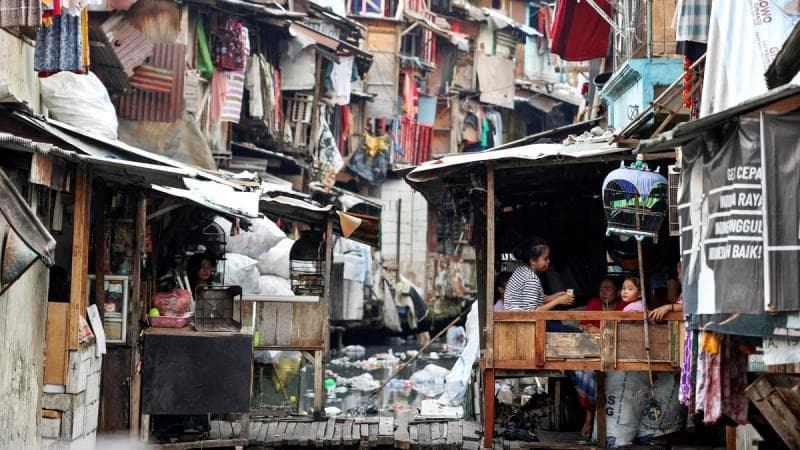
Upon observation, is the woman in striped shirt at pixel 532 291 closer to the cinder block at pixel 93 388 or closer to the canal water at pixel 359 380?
the canal water at pixel 359 380

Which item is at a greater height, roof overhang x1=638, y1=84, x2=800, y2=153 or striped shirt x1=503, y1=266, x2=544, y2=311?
roof overhang x1=638, y1=84, x2=800, y2=153

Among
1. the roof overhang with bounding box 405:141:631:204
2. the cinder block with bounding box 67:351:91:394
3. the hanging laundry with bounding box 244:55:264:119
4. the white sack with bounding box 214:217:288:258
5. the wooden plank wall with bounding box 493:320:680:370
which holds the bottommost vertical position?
the cinder block with bounding box 67:351:91:394

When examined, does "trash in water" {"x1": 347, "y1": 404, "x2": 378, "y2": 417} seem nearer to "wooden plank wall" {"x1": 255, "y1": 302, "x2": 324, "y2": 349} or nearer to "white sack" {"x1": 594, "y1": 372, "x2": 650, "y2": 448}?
"wooden plank wall" {"x1": 255, "y1": 302, "x2": 324, "y2": 349}

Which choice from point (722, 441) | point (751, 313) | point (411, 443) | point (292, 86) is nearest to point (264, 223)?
point (292, 86)

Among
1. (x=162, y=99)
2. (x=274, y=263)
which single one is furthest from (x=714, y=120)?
(x=274, y=263)

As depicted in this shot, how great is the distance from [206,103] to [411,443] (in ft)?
35.6

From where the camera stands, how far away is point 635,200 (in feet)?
39.0

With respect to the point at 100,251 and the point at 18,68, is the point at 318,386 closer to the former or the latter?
the point at 100,251

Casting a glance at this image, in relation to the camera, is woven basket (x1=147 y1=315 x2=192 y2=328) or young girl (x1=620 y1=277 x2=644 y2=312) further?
woven basket (x1=147 y1=315 x2=192 y2=328)

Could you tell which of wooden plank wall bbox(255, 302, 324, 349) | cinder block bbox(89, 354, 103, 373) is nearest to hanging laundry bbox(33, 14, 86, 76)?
cinder block bbox(89, 354, 103, 373)

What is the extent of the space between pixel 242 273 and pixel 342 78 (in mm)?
11388

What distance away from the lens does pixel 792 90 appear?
6668 mm

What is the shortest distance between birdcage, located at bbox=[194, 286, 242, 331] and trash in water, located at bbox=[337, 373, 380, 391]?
1145cm

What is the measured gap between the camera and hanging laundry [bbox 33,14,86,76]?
12.1 meters
